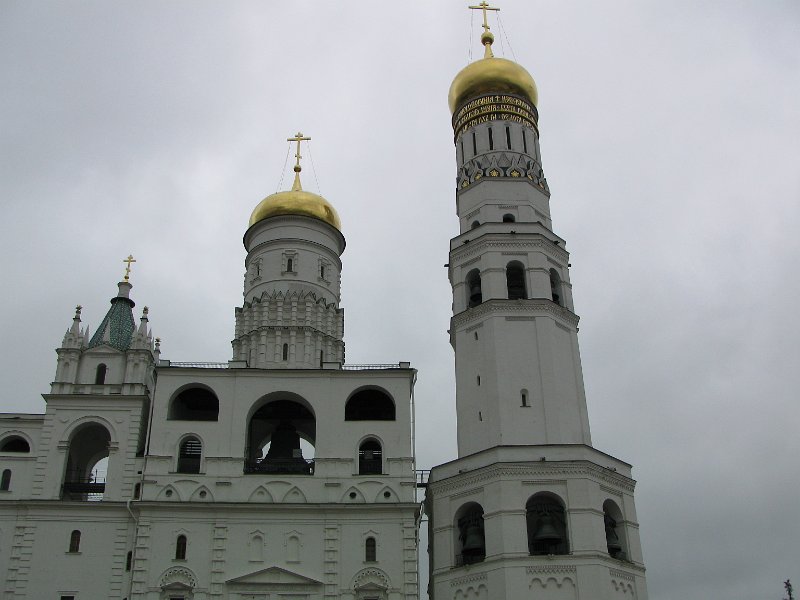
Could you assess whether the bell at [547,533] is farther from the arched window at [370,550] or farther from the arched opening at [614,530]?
the arched window at [370,550]

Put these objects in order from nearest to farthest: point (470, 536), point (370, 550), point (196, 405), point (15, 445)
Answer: point (470, 536) → point (370, 550) → point (15, 445) → point (196, 405)

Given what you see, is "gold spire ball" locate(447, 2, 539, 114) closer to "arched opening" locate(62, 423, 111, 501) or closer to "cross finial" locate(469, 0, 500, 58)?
"cross finial" locate(469, 0, 500, 58)

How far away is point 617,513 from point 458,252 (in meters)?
11.4

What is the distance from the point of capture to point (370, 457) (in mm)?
31969

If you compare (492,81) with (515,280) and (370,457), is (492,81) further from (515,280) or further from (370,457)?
(370,457)

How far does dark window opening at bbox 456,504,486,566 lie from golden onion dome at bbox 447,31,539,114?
1761 centimetres

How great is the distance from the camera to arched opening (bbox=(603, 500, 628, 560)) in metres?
29.4

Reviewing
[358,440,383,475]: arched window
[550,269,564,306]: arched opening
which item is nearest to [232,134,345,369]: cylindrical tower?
[358,440,383,475]: arched window

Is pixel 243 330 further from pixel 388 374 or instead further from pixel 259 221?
pixel 388 374

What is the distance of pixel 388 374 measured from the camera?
1284 inches

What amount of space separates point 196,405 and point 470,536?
12.4 metres

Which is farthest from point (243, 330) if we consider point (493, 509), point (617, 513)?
point (617, 513)

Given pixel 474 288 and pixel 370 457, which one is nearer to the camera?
pixel 370 457

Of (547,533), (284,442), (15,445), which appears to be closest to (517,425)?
(547,533)
